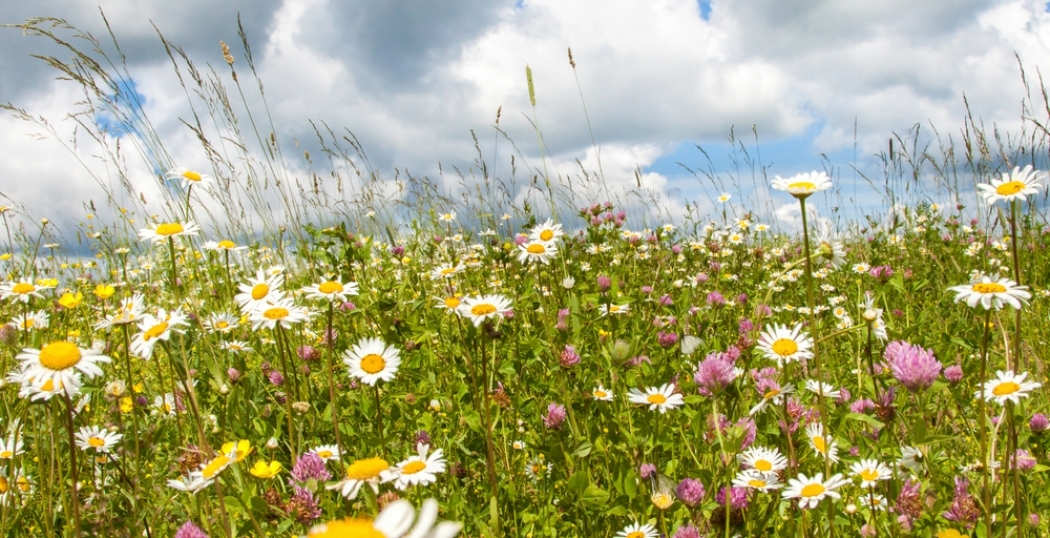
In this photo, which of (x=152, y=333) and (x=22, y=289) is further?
(x=22, y=289)

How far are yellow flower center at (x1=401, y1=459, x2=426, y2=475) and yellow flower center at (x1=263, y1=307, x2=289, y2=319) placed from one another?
1.84 feet

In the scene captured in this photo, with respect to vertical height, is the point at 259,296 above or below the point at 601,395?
above

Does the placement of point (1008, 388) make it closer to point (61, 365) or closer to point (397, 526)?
point (397, 526)

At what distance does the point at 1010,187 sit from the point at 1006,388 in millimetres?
417

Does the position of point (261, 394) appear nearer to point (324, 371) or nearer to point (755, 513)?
point (324, 371)

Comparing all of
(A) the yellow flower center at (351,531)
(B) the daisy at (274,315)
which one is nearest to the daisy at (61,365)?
(B) the daisy at (274,315)

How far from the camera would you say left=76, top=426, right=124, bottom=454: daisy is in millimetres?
1746

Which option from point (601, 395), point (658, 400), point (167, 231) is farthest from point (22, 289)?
point (658, 400)

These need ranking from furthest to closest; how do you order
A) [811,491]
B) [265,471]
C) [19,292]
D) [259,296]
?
[19,292] < [259,296] < [265,471] < [811,491]

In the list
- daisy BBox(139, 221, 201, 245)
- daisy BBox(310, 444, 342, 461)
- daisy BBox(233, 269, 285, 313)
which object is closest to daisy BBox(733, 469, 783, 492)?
daisy BBox(310, 444, 342, 461)

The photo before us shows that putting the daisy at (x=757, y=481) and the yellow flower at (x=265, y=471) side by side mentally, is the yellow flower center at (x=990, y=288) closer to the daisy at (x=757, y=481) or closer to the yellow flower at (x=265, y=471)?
the daisy at (x=757, y=481)

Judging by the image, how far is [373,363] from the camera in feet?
5.25

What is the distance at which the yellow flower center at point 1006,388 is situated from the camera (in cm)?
130

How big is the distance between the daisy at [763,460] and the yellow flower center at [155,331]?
1.40 meters
